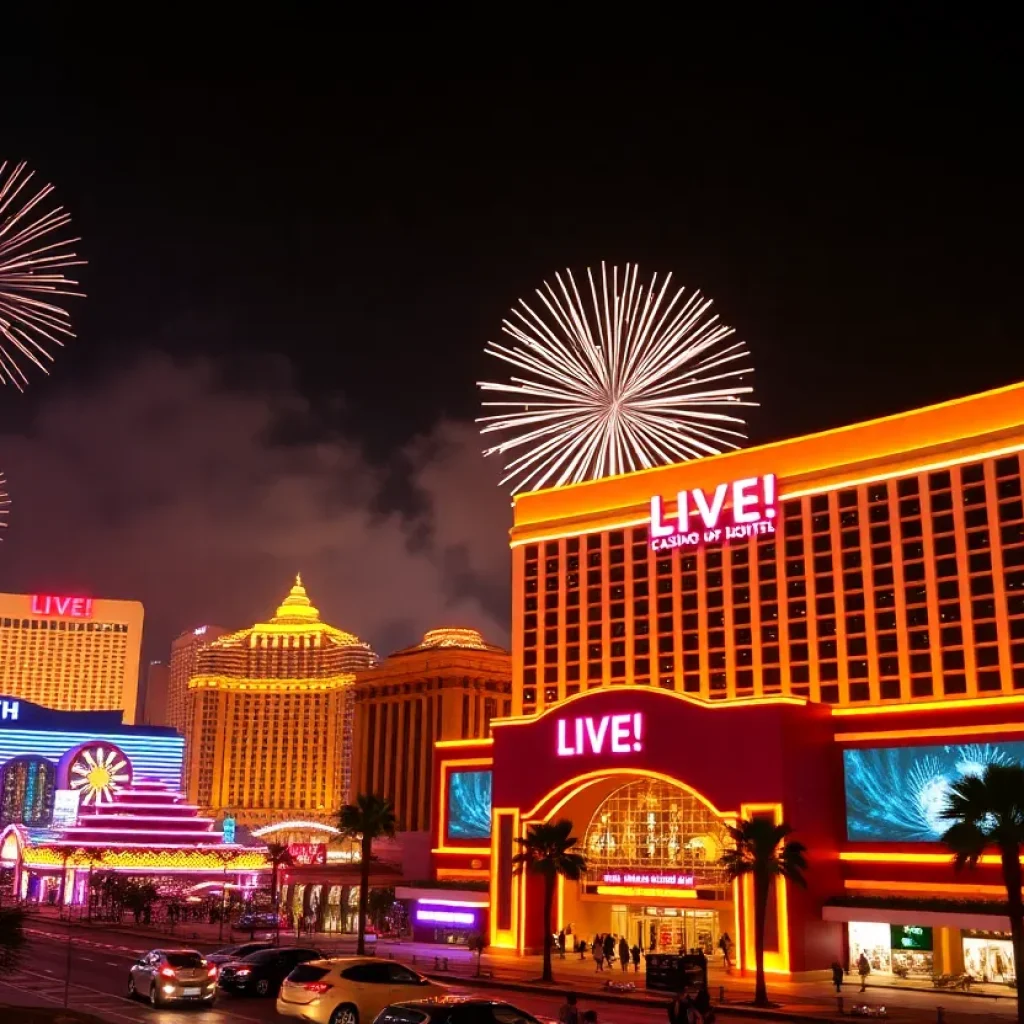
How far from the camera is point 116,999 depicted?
35.2 m

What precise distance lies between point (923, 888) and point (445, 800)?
99.3ft

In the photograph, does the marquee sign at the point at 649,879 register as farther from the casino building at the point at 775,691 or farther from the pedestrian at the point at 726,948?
the pedestrian at the point at 726,948

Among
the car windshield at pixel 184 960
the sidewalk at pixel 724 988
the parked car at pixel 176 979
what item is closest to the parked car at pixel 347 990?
the parked car at pixel 176 979

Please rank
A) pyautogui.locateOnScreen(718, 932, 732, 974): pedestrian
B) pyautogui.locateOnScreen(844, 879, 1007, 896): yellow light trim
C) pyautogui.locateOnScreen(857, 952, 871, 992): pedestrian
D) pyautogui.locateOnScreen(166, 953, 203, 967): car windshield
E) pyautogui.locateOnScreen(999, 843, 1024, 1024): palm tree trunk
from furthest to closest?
pyautogui.locateOnScreen(718, 932, 732, 974): pedestrian, pyautogui.locateOnScreen(844, 879, 1007, 896): yellow light trim, pyautogui.locateOnScreen(857, 952, 871, 992): pedestrian, pyautogui.locateOnScreen(999, 843, 1024, 1024): palm tree trunk, pyautogui.locateOnScreen(166, 953, 203, 967): car windshield

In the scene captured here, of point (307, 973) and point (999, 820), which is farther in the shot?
point (999, 820)

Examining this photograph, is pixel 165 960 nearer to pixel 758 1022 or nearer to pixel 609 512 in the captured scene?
pixel 758 1022

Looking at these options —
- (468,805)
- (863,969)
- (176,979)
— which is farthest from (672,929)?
(176,979)

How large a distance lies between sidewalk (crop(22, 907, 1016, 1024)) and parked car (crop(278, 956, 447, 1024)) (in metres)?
14.4

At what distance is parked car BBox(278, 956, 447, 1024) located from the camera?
27.9 metres

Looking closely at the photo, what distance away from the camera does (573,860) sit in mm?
52125

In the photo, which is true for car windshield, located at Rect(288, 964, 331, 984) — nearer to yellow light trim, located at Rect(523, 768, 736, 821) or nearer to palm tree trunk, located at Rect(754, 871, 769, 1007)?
palm tree trunk, located at Rect(754, 871, 769, 1007)

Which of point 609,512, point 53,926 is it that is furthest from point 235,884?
point 609,512

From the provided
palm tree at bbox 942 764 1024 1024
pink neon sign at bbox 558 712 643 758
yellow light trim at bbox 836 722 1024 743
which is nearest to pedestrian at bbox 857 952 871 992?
yellow light trim at bbox 836 722 1024 743

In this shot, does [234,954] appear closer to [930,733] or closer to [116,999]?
[116,999]
